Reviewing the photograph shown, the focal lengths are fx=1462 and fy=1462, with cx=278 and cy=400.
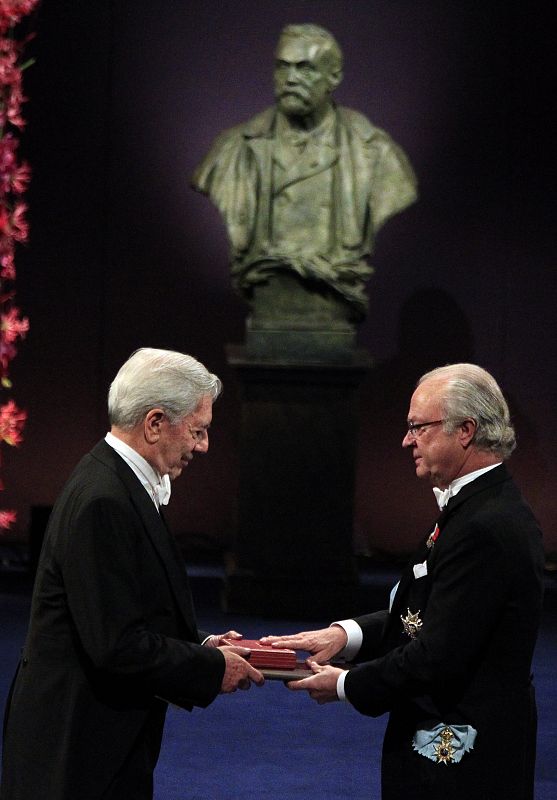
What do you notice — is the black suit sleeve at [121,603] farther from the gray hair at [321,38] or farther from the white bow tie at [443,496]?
the gray hair at [321,38]

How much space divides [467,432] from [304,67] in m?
3.60

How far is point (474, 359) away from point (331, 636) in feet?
15.5

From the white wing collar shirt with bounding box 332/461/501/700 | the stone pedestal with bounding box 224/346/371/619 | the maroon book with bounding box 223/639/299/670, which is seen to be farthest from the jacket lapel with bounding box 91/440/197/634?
the stone pedestal with bounding box 224/346/371/619

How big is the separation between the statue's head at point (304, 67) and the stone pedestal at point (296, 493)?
3.55 feet

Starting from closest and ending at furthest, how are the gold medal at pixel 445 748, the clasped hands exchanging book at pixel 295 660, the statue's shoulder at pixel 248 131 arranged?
the gold medal at pixel 445 748 → the clasped hands exchanging book at pixel 295 660 → the statue's shoulder at pixel 248 131

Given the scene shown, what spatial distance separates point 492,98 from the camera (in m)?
7.57

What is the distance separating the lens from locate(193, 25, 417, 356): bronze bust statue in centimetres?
617

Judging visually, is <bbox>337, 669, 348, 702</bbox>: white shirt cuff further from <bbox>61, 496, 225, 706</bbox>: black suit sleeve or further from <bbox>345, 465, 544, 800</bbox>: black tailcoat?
<bbox>61, 496, 225, 706</bbox>: black suit sleeve

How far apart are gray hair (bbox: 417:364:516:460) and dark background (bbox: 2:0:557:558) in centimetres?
498

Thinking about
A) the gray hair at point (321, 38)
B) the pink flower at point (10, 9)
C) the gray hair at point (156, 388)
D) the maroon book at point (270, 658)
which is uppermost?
the gray hair at point (321, 38)

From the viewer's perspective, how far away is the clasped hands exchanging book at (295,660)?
285 centimetres

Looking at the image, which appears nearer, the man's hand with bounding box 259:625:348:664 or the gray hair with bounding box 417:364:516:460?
the gray hair with bounding box 417:364:516:460

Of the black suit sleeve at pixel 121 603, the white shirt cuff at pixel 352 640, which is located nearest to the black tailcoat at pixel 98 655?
the black suit sleeve at pixel 121 603

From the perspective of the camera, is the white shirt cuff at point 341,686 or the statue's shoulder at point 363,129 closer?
the white shirt cuff at point 341,686
